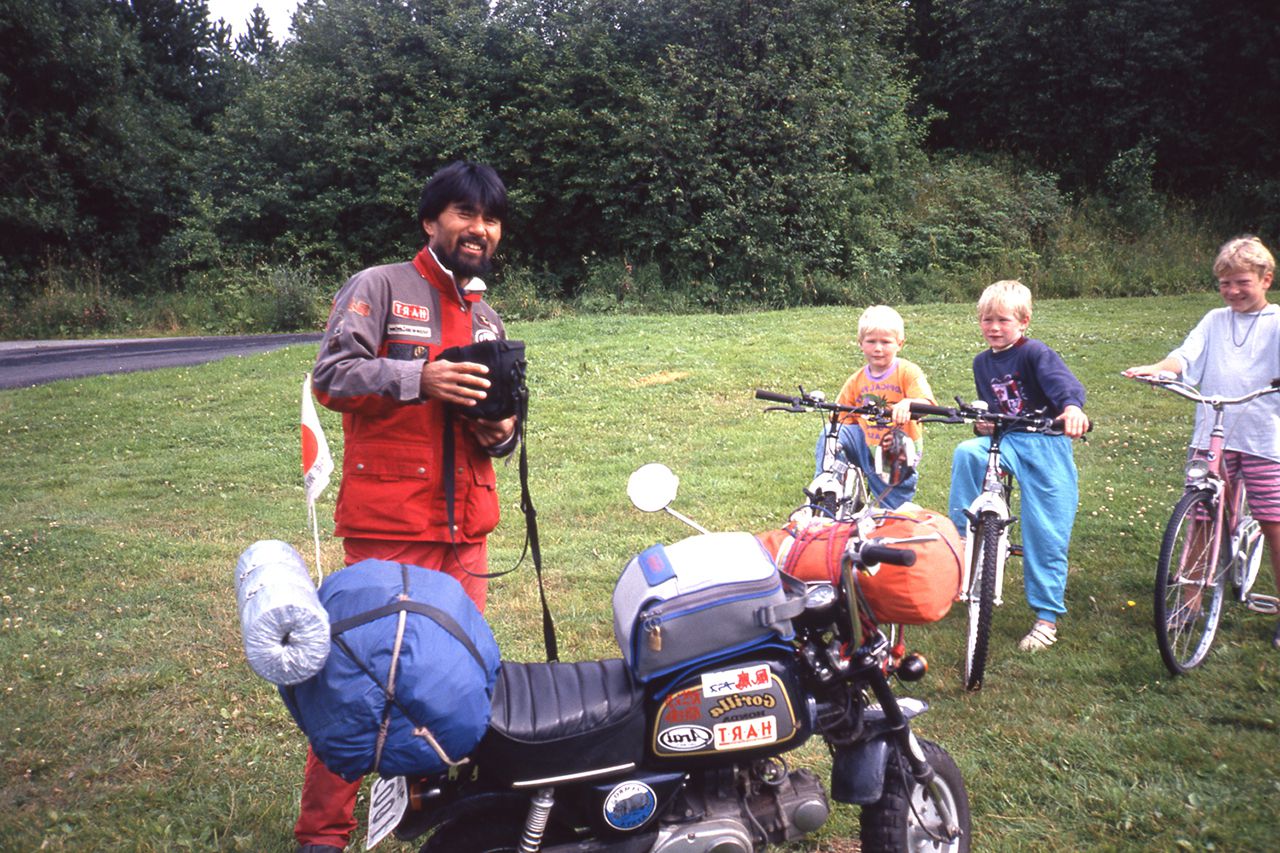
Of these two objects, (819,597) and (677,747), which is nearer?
(677,747)

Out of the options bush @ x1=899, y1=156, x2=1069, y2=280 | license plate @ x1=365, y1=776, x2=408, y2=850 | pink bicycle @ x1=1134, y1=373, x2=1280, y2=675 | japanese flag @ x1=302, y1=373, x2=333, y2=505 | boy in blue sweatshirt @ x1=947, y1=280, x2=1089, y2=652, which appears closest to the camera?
license plate @ x1=365, y1=776, x2=408, y2=850

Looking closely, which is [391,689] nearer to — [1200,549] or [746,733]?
[746,733]

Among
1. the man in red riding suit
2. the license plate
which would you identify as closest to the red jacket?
the man in red riding suit

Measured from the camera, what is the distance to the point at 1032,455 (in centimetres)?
464

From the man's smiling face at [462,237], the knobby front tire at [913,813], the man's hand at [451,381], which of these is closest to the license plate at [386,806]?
the man's hand at [451,381]

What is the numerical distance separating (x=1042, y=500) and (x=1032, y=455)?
0.22 meters

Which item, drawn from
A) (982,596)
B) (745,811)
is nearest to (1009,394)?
(982,596)

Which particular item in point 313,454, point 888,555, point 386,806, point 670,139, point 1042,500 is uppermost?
point 670,139

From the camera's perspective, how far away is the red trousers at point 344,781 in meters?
2.88

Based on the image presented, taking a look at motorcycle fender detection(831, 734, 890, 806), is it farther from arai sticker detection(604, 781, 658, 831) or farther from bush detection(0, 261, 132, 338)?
bush detection(0, 261, 132, 338)

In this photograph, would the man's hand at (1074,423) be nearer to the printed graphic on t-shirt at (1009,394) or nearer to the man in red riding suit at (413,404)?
the printed graphic on t-shirt at (1009,394)

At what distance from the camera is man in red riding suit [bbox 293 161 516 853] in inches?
111

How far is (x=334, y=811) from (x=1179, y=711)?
3412 millimetres

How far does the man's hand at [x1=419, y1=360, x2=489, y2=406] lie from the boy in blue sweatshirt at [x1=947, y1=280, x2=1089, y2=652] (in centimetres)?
278
